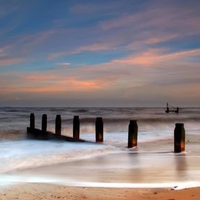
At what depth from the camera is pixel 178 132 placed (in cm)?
Answer: 1138

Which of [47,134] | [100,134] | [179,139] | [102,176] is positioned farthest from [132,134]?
[47,134]

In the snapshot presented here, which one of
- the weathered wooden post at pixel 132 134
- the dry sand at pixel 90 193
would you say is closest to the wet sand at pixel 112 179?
the dry sand at pixel 90 193

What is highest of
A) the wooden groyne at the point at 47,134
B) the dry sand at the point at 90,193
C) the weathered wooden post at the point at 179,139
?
the weathered wooden post at the point at 179,139

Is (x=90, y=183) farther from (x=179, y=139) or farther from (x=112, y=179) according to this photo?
(x=179, y=139)

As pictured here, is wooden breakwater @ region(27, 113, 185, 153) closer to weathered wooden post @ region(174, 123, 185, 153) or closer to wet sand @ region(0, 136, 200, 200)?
weathered wooden post @ region(174, 123, 185, 153)

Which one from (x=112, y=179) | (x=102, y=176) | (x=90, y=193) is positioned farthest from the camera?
(x=102, y=176)

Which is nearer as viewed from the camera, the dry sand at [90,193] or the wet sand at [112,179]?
the dry sand at [90,193]

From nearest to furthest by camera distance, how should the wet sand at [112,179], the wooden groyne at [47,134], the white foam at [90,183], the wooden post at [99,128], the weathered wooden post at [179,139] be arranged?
the wet sand at [112,179] → the white foam at [90,183] → the weathered wooden post at [179,139] → the wooden post at [99,128] → the wooden groyne at [47,134]

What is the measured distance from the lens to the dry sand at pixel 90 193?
525cm

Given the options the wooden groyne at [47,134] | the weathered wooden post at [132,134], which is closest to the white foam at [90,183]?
the weathered wooden post at [132,134]

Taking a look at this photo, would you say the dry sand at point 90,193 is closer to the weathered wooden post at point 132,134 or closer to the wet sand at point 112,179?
the wet sand at point 112,179

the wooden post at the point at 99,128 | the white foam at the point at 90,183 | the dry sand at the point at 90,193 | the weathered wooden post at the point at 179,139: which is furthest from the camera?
the wooden post at the point at 99,128

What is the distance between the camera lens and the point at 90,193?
5.56m

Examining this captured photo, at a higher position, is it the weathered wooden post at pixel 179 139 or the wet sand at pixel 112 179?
the weathered wooden post at pixel 179 139
